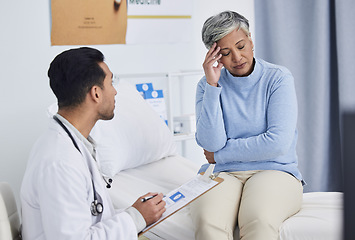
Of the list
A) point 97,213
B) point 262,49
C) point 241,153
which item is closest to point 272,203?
point 241,153

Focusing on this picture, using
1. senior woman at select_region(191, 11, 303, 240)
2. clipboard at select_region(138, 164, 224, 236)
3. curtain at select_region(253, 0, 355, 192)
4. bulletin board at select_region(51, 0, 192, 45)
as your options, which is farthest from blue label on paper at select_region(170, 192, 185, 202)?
curtain at select_region(253, 0, 355, 192)

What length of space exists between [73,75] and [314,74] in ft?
6.35

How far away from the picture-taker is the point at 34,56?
2.44 m

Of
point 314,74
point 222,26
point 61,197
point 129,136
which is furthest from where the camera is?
point 314,74

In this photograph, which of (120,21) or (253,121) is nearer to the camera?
(253,121)

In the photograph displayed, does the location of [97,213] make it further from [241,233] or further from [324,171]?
[324,171]

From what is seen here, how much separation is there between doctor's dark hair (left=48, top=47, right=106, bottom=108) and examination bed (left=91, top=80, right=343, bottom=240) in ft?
1.97

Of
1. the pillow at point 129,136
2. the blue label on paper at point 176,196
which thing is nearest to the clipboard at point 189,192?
the blue label on paper at point 176,196

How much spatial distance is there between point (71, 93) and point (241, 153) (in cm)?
67

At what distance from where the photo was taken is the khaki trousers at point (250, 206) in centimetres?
135

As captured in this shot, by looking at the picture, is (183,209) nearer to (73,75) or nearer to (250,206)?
(250,206)

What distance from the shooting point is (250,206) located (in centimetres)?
141

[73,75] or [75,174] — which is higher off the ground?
[73,75]

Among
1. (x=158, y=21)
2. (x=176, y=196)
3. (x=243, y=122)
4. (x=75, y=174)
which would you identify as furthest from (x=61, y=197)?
(x=158, y=21)
